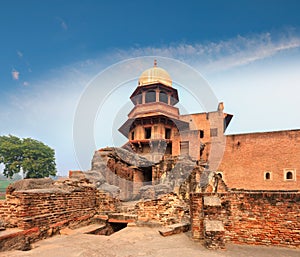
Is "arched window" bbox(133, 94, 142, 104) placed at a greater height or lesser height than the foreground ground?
greater

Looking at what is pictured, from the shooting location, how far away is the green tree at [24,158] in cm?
2880

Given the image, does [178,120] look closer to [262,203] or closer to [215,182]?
[215,182]

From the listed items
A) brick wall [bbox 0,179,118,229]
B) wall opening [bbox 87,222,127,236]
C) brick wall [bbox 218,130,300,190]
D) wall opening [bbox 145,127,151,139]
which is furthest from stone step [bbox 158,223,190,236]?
wall opening [bbox 145,127,151,139]

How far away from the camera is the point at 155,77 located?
24.2 metres

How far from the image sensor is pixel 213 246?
4.60m

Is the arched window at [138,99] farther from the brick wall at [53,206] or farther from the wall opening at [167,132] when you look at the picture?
the brick wall at [53,206]

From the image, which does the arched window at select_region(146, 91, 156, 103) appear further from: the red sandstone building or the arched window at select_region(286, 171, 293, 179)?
the arched window at select_region(286, 171, 293, 179)

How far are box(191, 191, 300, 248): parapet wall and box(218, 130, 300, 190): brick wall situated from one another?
15.1 metres

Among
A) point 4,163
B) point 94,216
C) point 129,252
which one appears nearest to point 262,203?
point 129,252

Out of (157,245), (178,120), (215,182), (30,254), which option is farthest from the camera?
(178,120)

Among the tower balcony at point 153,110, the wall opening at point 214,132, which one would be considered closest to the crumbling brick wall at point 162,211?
the tower balcony at point 153,110

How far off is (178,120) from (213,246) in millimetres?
19593

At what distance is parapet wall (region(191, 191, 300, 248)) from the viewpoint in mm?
4789

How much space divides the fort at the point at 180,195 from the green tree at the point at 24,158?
1512cm
